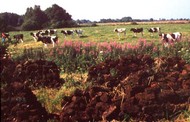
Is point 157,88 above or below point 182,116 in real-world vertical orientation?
above

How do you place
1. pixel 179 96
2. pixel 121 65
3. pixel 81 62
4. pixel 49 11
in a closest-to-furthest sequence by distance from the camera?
1. pixel 179 96
2. pixel 121 65
3. pixel 81 62
4. pixel 49 11

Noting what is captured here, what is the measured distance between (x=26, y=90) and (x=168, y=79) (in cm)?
290

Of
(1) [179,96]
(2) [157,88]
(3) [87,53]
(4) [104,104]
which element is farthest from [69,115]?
(3) [87,53]

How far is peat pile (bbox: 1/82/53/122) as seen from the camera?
18.3 ft

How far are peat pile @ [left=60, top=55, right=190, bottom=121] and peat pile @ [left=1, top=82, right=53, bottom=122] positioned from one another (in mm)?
460

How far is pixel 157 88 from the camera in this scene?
6367 millimetres

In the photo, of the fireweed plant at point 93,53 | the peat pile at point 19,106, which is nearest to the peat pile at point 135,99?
the peat pile at point 19,106

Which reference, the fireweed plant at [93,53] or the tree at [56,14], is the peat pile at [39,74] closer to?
the fireweed plant at [93,53]

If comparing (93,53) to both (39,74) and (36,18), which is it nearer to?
(39,74)

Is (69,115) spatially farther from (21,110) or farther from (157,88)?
(157,88)

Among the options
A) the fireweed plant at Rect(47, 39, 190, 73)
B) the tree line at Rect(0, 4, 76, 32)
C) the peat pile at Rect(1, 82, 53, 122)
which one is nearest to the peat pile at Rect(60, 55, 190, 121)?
the peat pile at Rect(1, 82, 53, 122)

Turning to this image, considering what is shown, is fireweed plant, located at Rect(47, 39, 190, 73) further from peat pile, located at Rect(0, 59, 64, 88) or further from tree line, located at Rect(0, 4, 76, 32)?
tree line, located at Rect(0, 4, 76, 32)

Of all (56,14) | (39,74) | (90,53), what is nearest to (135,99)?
(39,74)

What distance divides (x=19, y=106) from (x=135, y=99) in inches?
82.6
